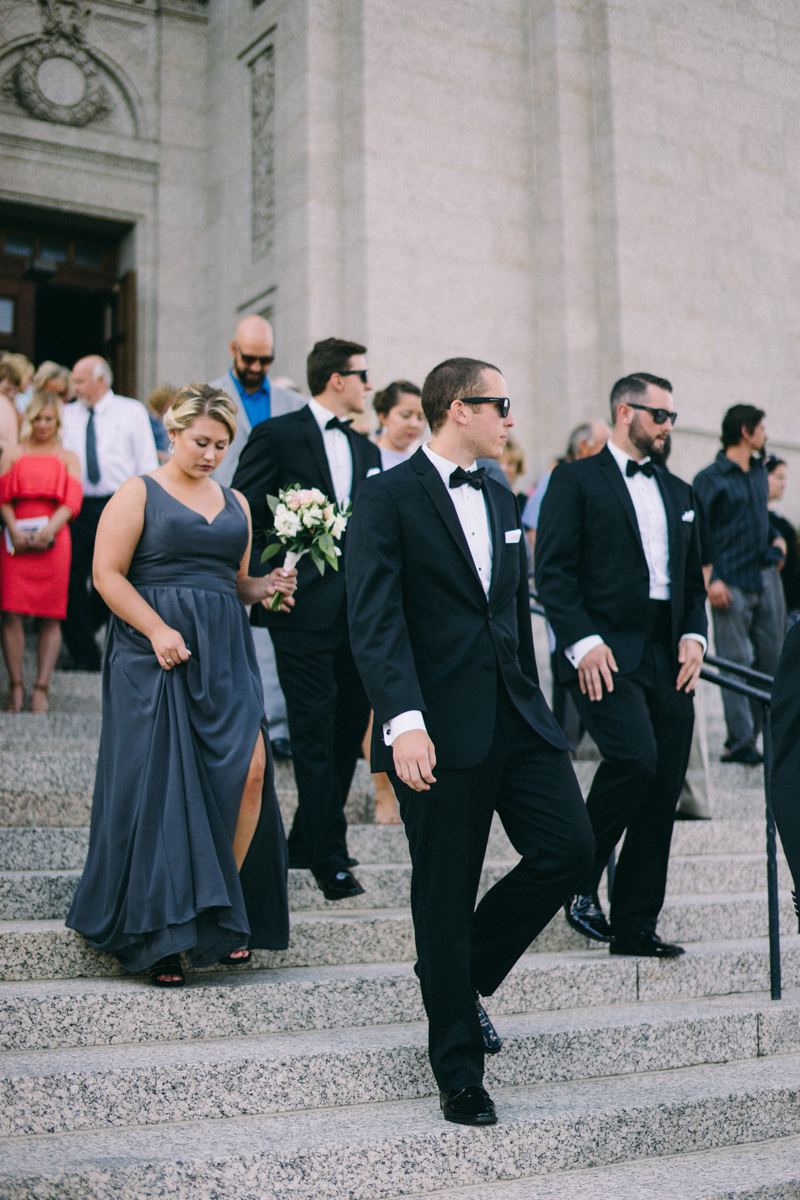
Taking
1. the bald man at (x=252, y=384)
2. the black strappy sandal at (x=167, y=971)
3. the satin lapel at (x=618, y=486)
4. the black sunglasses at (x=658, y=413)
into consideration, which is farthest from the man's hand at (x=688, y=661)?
the bald man at (x=252, y=384)

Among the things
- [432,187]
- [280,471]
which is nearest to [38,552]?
[280,471]

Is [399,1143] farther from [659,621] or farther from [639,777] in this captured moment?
[659,621]

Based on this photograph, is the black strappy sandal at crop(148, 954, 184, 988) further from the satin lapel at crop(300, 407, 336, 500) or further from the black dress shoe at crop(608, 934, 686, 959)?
the satin lapel at crop(300, 407, 336, 500)

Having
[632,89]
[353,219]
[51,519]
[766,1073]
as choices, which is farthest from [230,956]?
[632,89]

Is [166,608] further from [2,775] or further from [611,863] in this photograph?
[611,863]

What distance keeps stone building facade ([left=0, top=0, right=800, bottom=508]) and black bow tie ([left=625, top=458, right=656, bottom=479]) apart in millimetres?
6215

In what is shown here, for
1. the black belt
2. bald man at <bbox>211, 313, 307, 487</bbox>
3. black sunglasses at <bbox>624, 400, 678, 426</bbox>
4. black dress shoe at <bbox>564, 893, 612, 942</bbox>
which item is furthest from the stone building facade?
black dress shoe at <bbox>564, 893, 612, 942</bbox>

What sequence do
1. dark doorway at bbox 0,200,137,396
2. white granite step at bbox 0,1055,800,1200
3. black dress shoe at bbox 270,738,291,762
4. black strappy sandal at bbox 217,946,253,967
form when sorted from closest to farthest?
white granite step at bbox 0,1055,800,1200 < black strappy sandal at bbox 217,946,253,967 < black dress shoe at bbox 270,738,291,762 < dark doorway at bbox 0,200,137,396

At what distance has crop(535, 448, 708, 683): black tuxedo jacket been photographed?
4902 mm

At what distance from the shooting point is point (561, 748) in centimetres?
371

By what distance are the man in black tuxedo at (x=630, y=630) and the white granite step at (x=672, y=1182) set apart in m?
1.11

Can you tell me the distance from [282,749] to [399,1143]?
3237 millimetres

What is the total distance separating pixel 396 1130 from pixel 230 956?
3.60 ft

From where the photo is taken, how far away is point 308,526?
4.96m
